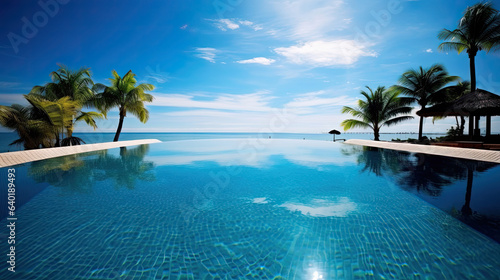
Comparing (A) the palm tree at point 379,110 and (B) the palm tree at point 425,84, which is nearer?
(B) the palm tree at point 425,84

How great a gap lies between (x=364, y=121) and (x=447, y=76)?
6.25 m

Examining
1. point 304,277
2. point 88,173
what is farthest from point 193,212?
point 88,173

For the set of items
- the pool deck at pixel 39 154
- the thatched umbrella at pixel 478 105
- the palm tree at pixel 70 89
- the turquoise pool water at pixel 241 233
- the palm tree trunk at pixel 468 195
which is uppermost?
the palm tree at pixel 70 89

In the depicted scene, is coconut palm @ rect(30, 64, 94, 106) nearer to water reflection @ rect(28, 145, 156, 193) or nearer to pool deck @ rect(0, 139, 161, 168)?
pool deck @ rect(0, 139, 161, 168)

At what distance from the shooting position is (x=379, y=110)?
17.4 meters

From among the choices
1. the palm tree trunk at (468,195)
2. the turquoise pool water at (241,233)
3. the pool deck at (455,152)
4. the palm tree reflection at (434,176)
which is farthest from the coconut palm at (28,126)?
the pool deck at (455,152)

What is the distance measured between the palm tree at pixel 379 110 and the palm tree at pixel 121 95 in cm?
1831

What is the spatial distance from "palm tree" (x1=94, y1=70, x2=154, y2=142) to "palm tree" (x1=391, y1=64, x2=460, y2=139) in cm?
2099

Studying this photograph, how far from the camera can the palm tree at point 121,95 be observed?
15312 millimetres

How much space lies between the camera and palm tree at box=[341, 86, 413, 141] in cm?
1653

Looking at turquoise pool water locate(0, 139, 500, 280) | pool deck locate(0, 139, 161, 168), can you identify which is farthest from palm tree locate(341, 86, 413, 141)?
pool deck locate(0, 139, 161, 168)

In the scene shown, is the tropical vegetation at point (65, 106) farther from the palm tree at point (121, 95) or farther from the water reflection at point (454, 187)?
the water reflection at point (454, 187)

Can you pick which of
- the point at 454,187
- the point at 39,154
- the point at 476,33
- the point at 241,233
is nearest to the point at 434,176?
the point at 454,187

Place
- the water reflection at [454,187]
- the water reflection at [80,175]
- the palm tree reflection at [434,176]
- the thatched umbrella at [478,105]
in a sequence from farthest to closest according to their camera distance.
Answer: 1. the thatched umbrella at [478,105]
2. the water reflection at [80,175]
3. the palm tree reflection at [434,176]
4. the water reflection at [454,187]
